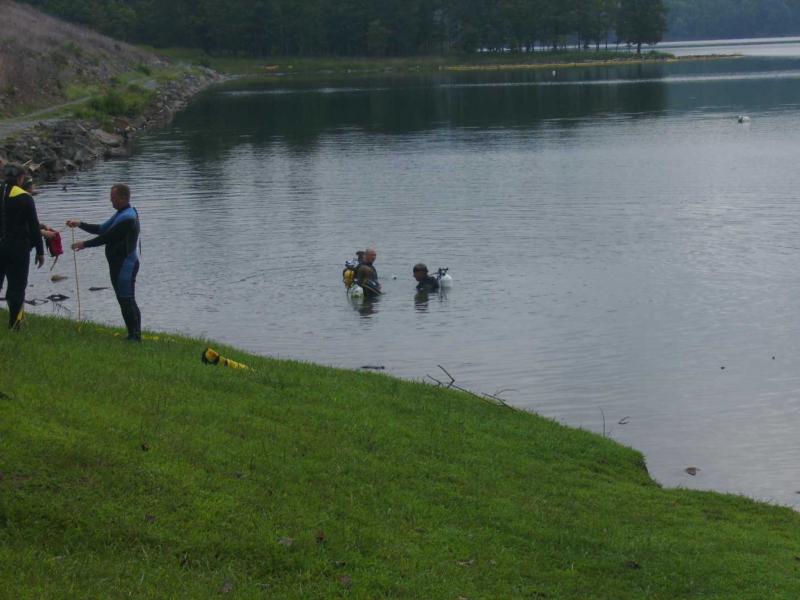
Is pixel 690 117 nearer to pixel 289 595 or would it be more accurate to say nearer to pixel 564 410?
pixel 564 410

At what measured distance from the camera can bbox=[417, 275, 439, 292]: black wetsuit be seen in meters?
29.0

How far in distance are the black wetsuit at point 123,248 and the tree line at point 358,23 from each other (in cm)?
16223

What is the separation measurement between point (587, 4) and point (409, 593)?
185733 mm

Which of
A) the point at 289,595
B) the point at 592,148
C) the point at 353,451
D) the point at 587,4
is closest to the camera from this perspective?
the point at 289,595

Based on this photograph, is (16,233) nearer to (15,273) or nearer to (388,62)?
(15,273)

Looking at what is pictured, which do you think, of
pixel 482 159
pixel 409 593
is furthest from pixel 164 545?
pixel 482 159

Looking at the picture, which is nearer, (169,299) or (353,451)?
(353,451)

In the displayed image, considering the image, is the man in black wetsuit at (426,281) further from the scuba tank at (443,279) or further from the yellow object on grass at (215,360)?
the yellow object on grass at (215,360)

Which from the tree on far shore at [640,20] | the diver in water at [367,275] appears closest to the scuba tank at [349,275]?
the diver in water at [367,275]

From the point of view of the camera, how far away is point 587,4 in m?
186

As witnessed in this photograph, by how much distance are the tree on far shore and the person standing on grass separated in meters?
177

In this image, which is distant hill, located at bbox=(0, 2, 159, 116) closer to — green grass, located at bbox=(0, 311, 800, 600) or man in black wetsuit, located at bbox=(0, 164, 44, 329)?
man in black wetsuit, located at bbox=(0, 164, 44, 329)

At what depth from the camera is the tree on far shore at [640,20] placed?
184250mm

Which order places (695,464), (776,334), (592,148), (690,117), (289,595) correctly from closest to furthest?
(289,595) → (695,464) → (776,334) → (592,148) → (690,117)
